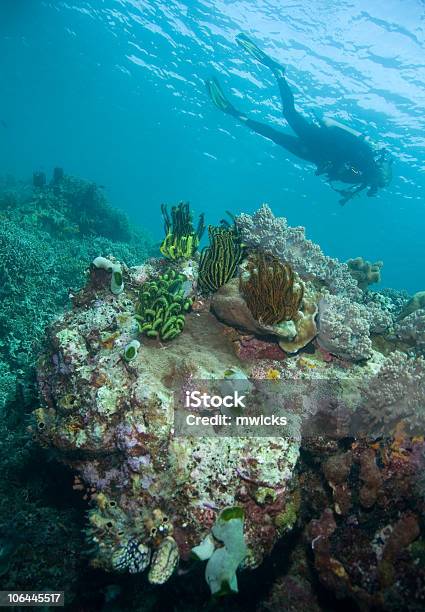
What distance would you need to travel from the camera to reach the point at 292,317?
520 cm

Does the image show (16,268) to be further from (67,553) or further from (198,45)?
(198,45)

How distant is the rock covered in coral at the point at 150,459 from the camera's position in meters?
3.65

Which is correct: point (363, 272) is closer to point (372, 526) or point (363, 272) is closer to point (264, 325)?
point (264, 325)

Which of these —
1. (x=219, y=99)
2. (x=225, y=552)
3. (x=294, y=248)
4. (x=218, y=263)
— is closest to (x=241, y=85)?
(x=219, y=99)

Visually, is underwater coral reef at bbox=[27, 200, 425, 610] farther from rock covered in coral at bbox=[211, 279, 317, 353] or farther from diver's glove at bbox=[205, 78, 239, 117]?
diver's glove at bbox=[205, 78, 239, 117]

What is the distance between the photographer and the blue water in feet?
72.0

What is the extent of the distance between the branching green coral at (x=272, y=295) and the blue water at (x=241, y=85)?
20622 millimetres

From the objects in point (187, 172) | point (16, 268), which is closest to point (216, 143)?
point (187, 172)

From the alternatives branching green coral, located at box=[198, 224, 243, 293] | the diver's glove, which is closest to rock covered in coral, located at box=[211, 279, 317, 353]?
branching green coral, located at box=[198, 224, 243, 293]

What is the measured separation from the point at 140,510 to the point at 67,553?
6.55 ft

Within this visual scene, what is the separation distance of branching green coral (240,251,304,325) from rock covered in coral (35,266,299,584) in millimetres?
891

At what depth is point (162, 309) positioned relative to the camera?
16.9 ft

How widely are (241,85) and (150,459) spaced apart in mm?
35889

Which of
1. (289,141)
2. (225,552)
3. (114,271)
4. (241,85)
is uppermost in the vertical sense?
(241,85)
